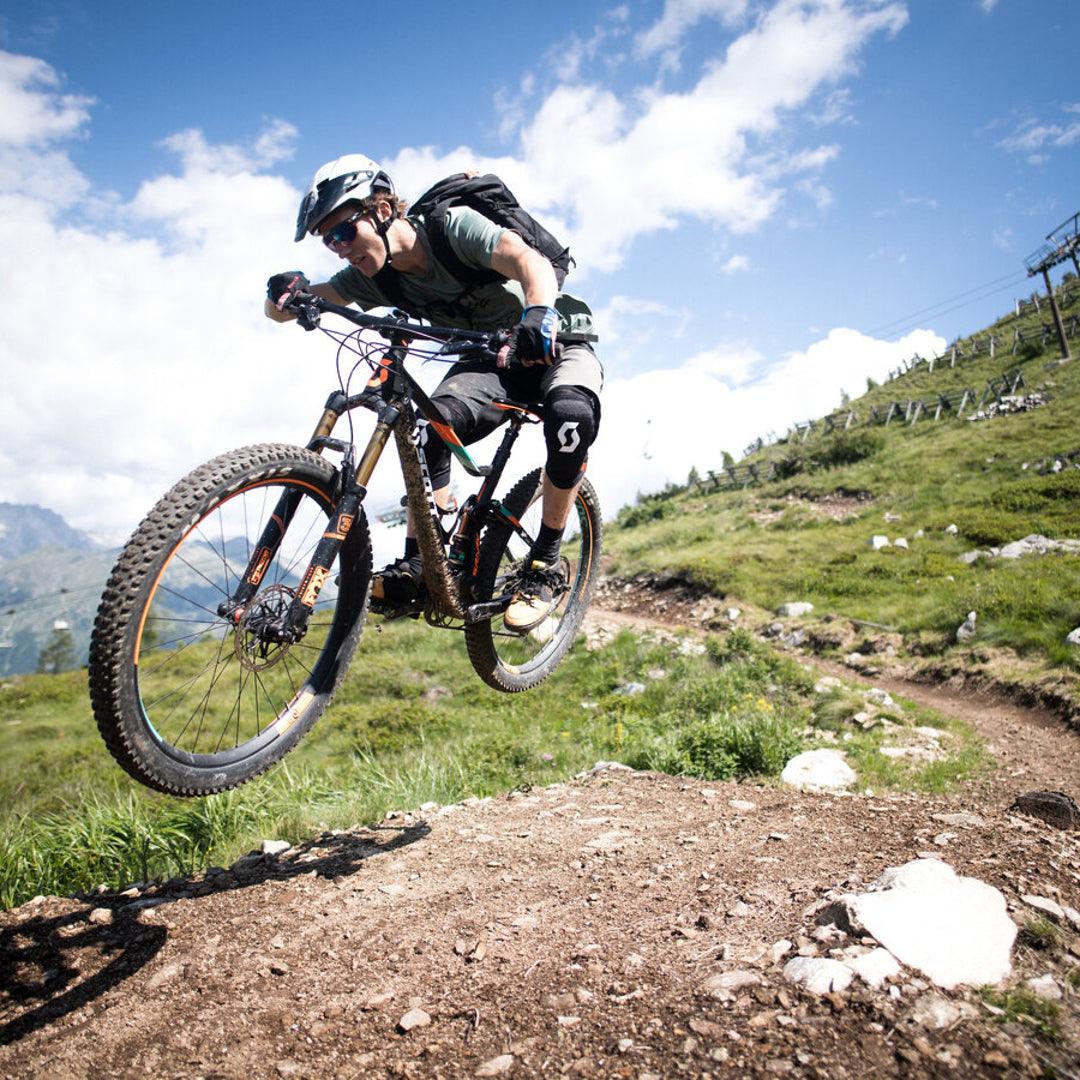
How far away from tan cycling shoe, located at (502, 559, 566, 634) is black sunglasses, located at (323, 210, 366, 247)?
2.45 m

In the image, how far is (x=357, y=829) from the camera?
600 cm

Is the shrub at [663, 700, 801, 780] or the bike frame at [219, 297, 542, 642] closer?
the bike frame at [219, 297, 542, 642]

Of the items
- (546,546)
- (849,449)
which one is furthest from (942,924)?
(849,449)

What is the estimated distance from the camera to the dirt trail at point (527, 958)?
2.39m

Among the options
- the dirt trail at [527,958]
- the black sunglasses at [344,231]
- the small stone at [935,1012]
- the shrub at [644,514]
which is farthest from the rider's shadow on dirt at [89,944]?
the shrub at [644,514]

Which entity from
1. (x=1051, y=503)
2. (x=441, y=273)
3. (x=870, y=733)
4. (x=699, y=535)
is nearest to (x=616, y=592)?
(x=699, y=535)

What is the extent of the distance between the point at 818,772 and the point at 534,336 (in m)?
5.88

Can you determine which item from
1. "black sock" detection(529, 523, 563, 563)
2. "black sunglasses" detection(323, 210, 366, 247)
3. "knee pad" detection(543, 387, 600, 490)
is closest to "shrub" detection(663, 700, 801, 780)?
"black sock" detection(529, 523, 563, 563)

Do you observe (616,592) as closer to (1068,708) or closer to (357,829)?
(1068,708)

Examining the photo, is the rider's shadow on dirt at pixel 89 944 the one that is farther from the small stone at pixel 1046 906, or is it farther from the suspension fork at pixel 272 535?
the small stone at pixel 1046 906

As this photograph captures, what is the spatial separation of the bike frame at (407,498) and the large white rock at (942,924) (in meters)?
2.74

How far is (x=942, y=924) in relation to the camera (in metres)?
2.81

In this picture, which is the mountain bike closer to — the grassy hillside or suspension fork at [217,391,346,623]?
suspension fork at [217,391,346,623]

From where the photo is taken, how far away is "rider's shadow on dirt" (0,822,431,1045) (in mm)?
3346
